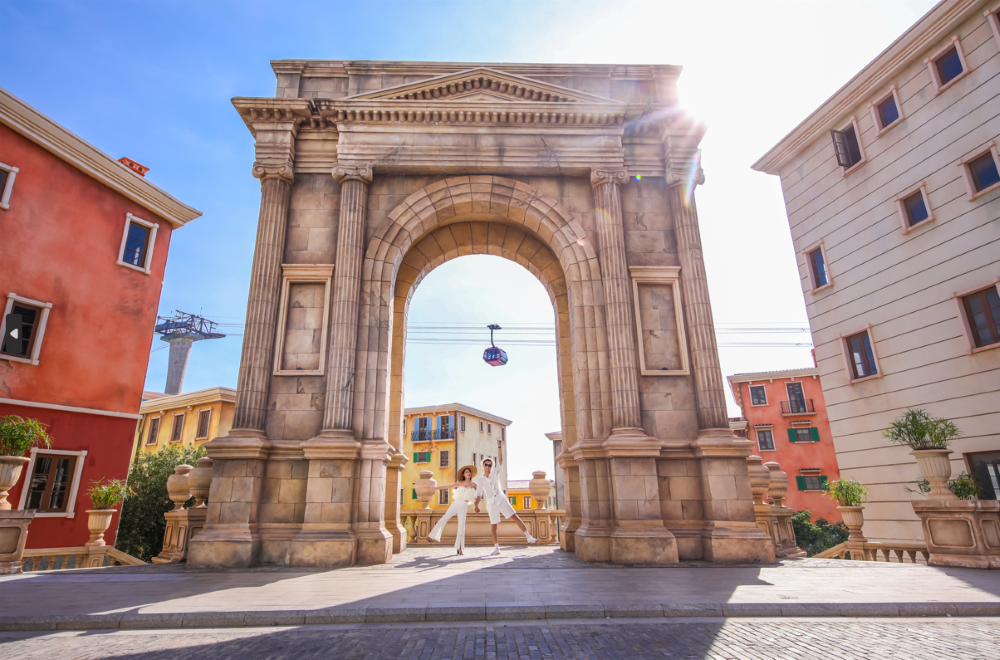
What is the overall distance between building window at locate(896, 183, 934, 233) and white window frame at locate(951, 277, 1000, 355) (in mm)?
2872

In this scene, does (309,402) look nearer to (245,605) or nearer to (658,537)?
(245,605)

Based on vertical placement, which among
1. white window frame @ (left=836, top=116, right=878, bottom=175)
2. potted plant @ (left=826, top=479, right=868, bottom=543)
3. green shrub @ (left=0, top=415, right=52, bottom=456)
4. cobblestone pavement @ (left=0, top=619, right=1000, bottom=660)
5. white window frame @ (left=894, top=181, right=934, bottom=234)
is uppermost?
white window frame @ (left=836, top=116, right=878, bottom=175)

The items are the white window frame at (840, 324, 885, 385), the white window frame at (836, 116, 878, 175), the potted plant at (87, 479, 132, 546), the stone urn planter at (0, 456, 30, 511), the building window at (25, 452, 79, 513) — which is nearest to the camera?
the stone urn planter at (0, 456, 30, 511)

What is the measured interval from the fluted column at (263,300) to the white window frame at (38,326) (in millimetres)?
11059

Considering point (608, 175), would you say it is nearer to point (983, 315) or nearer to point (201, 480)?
point (201, 480)

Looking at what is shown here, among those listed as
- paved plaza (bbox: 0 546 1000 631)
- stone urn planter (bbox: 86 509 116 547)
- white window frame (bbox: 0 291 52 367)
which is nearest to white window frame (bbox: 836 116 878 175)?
paved plaza (bbox: 0 546 1000 631)

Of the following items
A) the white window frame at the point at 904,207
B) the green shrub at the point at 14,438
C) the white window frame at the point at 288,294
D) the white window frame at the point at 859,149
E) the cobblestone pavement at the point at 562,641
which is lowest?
the cobblestone pavement at the point at 562,641

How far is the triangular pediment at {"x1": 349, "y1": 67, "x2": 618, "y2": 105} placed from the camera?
45.1ft

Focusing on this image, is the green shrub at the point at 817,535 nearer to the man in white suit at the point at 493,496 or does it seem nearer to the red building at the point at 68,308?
the man in white suit at the point at 493,496

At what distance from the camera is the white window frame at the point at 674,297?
12398 millimetres

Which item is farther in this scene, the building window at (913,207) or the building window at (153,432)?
the building window at (153,432)

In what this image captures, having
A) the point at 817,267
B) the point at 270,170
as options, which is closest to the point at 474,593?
the point at 270,170

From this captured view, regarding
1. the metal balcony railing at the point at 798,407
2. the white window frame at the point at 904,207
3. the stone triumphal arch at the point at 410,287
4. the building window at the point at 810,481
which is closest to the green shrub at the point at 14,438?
the stone triumphal arch at the point at 410,287

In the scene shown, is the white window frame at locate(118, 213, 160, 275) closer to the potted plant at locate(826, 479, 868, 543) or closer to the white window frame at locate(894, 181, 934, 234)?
the potted plant at locate(826, 479, 868, 543)
